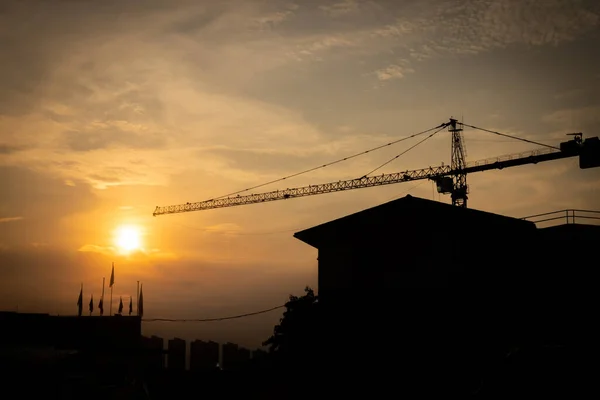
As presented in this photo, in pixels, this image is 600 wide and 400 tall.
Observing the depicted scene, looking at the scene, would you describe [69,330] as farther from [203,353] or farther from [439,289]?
[439,289]

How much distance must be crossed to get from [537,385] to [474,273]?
37.9 feet

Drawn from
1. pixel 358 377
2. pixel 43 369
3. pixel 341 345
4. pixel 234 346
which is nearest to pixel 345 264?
pixel 341 345

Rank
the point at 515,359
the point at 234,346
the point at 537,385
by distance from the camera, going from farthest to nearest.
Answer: the point at 234,346 < the point at 515,359 < the point at 537,385

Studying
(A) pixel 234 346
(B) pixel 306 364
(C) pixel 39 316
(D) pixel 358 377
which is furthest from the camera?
(A) pixel 234 346

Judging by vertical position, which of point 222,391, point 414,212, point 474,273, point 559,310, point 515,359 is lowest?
point 222,391

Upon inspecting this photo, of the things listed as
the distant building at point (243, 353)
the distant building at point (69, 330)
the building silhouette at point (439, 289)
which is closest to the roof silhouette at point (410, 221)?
the building silhouette at point (439, 289)

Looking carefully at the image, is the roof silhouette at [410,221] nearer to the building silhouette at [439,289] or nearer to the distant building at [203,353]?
the building silhouette at [439,289]

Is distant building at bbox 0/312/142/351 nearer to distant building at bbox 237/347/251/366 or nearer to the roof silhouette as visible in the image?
distant building at bbox 237/347/251/366

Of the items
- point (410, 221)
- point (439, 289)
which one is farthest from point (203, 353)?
point (439, 289)

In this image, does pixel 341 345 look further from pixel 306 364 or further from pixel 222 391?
pixel 222 391

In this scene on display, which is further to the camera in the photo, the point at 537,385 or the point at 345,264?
the point at 345,264

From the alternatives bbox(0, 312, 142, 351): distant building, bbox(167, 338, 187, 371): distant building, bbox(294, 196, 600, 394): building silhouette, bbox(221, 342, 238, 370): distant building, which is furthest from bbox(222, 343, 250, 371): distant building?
bbox(294, 196, 600, 394): building silhouette

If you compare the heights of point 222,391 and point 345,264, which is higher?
point 345,264

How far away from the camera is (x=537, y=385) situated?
17.6 m
